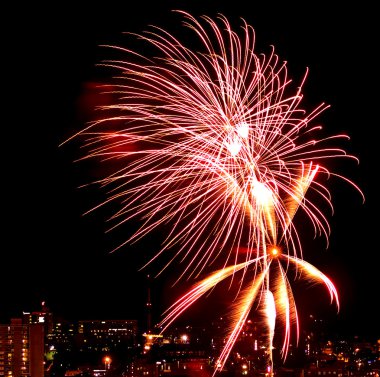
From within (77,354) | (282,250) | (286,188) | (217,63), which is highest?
(217,63)

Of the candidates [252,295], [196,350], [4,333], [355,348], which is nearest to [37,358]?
[4,333]

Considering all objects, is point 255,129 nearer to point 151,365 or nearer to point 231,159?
point 231,159

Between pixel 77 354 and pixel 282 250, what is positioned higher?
pixel 282 250

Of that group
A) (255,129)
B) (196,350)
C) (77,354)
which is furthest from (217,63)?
(77,354)

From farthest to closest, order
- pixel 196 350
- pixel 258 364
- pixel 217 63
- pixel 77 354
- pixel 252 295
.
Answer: pixel 77 354 → pixel 196 350 → pixel 258 364 → pixel 252 295 → pixel 217 63

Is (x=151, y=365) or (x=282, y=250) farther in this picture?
(x=151, y=365)

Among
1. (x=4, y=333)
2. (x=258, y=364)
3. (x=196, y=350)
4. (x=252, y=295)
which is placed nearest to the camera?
(x=252, y=295)
